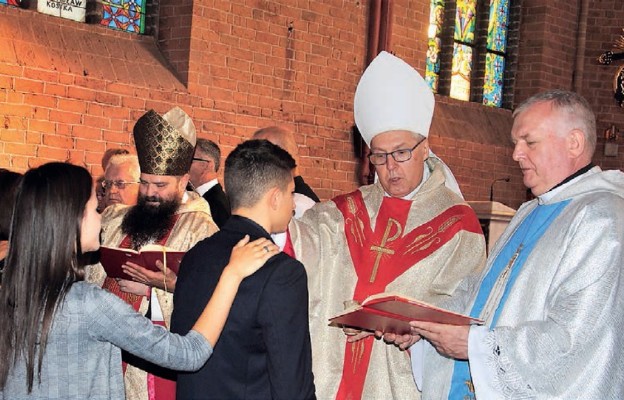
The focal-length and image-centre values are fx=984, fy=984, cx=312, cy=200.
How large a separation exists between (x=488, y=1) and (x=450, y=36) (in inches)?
34.0

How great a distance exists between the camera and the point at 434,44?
1125 centimetres

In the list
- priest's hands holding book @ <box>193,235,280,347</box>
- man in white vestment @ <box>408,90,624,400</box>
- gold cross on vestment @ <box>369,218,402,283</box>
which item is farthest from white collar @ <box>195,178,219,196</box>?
priest's hands holding book @ <box>193,235,280,347</box>

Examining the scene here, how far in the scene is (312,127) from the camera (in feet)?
29.8

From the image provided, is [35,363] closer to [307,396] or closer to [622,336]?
[307,396]

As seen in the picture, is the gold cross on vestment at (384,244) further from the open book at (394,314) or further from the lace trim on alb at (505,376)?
the lace trim on alb at (505,376)

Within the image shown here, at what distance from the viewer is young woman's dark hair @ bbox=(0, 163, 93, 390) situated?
2799mm

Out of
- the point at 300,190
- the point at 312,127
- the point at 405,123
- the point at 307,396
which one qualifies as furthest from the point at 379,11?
the point at 307,396

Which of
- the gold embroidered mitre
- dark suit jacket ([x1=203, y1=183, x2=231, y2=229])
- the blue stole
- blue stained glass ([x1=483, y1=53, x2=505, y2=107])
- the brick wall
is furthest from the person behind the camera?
blue stained glass ([x1=483, y1=53, x2=505, y2=107])

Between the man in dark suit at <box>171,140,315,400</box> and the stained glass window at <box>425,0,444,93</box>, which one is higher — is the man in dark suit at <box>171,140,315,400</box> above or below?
below

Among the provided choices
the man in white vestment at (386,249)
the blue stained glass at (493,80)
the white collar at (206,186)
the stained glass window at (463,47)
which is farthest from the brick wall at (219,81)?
the man in white vestment at (386,249)

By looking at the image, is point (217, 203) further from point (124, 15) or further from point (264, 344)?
point (264, 344)

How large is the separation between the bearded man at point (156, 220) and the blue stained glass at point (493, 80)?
24.9 ft

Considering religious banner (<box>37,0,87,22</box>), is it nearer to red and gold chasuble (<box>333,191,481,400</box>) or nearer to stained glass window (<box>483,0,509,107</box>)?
red and gold chasuble (<box>333,191,481,400</box>)

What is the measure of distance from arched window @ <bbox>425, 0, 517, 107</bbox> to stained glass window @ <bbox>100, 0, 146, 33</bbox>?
3.81 m
